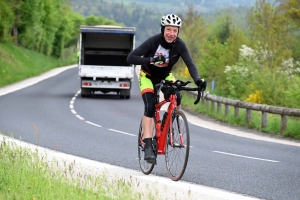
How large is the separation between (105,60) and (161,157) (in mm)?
22072

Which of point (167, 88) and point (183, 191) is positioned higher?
point (167, 88)

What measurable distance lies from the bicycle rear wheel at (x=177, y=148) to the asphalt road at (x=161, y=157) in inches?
14.4

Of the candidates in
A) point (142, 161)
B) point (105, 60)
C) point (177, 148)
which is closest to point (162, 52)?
point (177, 148)

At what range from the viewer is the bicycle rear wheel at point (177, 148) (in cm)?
916

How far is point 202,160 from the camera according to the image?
12.4 m

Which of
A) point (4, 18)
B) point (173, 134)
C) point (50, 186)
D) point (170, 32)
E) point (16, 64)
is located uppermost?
point (170, 32)

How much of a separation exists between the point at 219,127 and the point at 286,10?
2960 centimetres

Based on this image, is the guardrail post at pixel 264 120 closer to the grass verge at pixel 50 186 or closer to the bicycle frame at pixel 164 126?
the bicycle frame at pixel 164 126

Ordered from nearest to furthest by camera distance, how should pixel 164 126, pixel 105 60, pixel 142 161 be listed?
pixel 164 126
pixel 142 161
pixel 105 60

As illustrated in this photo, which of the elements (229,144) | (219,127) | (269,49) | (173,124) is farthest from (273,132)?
(269,49)

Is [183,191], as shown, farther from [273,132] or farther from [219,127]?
[219,127]

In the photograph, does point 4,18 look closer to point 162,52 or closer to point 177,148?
point 162,52

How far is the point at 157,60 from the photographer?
30.3 ft

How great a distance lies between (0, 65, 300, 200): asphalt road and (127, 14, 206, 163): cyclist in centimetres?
84
